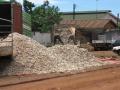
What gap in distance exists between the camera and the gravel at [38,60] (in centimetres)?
2186

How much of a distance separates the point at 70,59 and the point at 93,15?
242 ft

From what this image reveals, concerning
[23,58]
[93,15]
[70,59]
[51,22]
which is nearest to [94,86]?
[23,58]

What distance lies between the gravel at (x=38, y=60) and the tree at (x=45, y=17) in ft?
121

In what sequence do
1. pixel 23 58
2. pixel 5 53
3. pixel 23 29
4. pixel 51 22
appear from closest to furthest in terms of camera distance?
pixel 5 53 < pixel 23 58 < pixel 23 29 < pixel 51 22

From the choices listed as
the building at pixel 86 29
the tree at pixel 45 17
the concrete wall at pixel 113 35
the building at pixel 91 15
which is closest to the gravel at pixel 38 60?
the concrete wall at pixel 113 35

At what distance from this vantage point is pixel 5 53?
2094 cm

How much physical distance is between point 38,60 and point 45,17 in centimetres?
4849

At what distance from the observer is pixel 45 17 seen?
2803 inches

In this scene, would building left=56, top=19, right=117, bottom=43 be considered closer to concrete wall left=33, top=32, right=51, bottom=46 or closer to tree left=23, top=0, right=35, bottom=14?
concrete wall left=33, top=32, right=51, bottom=46

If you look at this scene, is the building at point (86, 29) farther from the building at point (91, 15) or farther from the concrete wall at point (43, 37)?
the building at point (91, 15)

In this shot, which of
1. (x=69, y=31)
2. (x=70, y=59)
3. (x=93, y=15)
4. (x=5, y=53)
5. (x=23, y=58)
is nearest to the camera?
(x=5, y=53)

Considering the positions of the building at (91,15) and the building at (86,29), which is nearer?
the building at (86,29)

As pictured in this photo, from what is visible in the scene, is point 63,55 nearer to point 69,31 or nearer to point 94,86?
point 94,86

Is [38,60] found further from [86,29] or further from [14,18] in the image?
[86,29]
